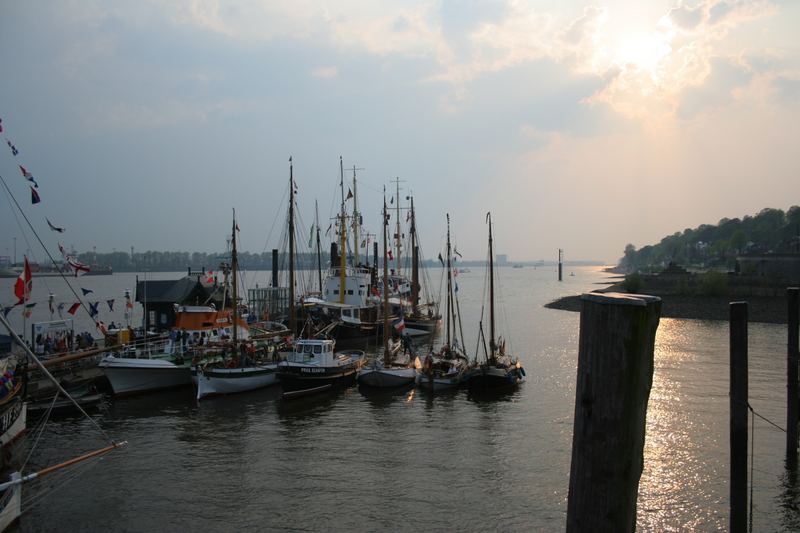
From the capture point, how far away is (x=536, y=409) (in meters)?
28.4

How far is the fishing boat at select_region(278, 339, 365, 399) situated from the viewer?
31.2 m

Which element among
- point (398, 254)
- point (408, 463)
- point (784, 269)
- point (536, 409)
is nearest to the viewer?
point (408, 463)

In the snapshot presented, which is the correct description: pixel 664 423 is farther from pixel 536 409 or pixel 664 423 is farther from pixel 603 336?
pixel 603 336

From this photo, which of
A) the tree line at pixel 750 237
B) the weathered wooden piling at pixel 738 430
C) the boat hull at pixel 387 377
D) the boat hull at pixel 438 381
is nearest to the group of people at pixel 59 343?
the boat hull at pixel 387 377

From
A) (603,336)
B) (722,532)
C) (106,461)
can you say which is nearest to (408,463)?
(722,532)

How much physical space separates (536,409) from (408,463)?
10336mm

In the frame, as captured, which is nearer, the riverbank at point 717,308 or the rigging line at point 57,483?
the rigging line at point 57,483

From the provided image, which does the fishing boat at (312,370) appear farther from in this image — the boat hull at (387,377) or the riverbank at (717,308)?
the riverbank at (717,308)

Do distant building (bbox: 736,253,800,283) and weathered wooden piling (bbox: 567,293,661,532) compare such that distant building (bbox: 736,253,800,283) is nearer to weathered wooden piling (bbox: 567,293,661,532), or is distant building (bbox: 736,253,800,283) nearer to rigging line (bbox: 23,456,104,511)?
rigging line (bbox: 23,456,104,511)

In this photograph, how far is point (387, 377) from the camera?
3281 cm

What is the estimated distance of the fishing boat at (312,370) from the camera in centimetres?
3125

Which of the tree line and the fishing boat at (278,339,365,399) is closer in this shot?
the fishing boat at (278,339,365,399)

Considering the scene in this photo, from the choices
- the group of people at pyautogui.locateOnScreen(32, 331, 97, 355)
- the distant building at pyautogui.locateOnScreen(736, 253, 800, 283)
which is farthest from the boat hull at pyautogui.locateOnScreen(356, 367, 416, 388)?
the distant building at pyautogui.locateOnScreen(736, 253, 800, 283)

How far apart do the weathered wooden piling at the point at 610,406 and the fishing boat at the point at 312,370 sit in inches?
1104
